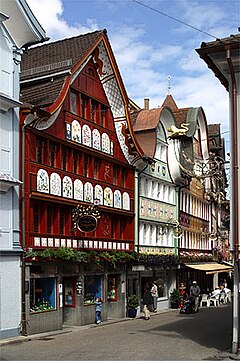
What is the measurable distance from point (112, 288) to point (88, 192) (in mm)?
6183

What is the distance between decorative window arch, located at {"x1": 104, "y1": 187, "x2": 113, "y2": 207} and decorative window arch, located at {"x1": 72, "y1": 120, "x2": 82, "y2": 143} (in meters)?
3.60

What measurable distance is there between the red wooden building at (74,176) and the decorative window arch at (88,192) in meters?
0.05

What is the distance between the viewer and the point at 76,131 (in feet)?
94.7

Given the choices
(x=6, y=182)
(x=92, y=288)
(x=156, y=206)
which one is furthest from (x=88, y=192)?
(x=156, y=206)

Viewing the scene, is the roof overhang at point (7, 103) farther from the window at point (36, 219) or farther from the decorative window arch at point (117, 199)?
the decorative window arch at point (117, 199)

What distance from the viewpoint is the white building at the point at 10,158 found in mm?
23141

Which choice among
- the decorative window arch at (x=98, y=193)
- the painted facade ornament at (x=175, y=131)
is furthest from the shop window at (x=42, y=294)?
the painted facade ornament at (x=175, y=131)

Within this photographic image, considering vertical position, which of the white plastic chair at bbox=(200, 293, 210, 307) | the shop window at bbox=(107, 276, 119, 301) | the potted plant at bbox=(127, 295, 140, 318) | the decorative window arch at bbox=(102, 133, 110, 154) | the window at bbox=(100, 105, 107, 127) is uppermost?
the window at bbox=(100, 105, 107, 127)

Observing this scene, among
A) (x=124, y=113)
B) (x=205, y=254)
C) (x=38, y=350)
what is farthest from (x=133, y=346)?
(x=205, y=254)

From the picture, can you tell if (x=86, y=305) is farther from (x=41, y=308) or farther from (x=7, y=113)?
(x=7, y=113)

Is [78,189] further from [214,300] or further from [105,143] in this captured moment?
[214,300]

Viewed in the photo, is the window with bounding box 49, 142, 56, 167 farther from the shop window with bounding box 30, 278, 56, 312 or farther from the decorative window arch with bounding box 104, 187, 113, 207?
the decorative window arch with bounding box 104, 187, 113, 207

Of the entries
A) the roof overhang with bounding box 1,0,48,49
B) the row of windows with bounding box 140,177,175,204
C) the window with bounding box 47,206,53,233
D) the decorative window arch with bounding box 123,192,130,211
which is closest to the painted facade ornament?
the row of windows with bounding box 140,177,175,204

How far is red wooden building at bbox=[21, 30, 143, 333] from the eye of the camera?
25406 mm
